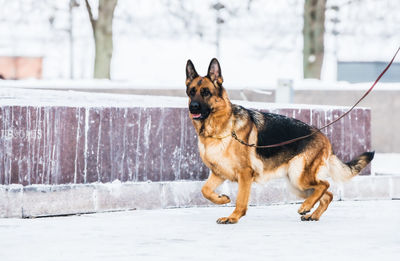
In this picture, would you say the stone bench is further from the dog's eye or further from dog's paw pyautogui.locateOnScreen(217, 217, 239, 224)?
the dog's eye

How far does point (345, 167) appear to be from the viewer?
10.3m

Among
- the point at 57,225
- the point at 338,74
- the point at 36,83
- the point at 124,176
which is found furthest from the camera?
the point at 338,74

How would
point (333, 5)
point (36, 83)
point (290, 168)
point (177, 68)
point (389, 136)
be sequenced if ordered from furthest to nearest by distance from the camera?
1. point (177, 68)
2. point (333, 5)
3. point (36, 83)
4. point (389, 136)
5. point (290, 168)

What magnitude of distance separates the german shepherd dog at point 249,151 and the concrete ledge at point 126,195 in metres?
1.28

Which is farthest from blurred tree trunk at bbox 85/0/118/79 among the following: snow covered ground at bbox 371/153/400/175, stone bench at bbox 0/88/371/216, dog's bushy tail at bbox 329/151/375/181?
dog's bushy tail at bbox 329/151/375/181

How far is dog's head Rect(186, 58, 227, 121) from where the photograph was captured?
907cm

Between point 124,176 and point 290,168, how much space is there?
2.06 meters

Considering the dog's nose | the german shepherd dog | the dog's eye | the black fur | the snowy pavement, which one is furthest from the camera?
the black fur

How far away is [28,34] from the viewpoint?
69000 mm

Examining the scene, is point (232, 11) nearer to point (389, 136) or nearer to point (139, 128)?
point (389, 136)

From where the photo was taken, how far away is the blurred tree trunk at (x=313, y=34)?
30906 millimetres

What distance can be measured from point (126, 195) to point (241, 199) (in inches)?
68.7

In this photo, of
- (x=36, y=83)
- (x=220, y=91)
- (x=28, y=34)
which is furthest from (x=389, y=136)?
(x=28, y=34)

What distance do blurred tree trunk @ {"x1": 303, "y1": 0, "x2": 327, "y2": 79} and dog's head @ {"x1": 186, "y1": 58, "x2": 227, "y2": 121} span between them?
2165 centimetres
